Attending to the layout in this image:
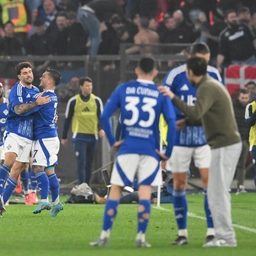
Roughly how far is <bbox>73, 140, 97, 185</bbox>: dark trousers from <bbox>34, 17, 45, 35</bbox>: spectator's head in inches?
199

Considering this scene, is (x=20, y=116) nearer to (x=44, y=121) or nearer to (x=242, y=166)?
(x=44, y=121)

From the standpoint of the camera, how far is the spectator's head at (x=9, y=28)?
26.4m

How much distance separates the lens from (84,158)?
887 inches

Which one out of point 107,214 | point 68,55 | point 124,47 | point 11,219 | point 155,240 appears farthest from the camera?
point 68,55

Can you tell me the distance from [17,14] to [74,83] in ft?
10.9

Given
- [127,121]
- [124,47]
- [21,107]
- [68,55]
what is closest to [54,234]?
[127,121]

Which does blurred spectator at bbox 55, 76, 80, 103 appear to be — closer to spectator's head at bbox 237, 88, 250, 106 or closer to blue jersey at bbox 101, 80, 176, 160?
spectator's head at bbox 237, 88, 250, 106

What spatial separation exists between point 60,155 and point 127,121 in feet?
46.6

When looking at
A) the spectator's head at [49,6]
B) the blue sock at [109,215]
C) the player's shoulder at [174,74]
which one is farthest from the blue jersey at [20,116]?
the spectator's head at [49,6]

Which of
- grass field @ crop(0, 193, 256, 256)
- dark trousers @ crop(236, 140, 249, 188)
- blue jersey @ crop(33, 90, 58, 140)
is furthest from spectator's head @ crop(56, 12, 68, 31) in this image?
blue jersey @ crop(33, 90, 58, 140)

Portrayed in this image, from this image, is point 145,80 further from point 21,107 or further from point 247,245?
point 21,107

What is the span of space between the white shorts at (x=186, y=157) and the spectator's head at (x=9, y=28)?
1538 cm

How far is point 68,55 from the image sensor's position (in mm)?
26266

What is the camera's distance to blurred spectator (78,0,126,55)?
2659 cm
